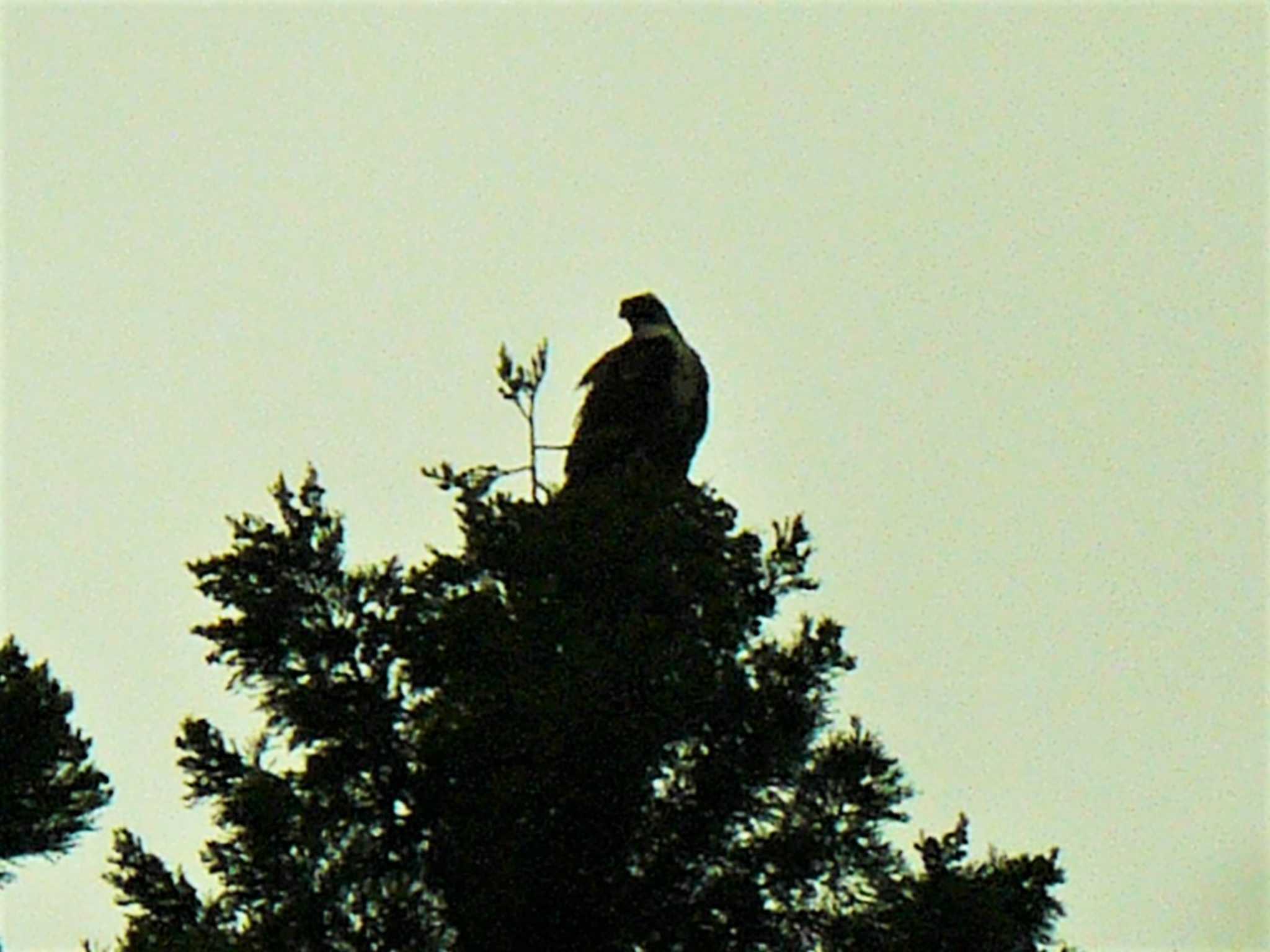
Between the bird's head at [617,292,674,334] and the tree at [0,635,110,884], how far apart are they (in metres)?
7.84

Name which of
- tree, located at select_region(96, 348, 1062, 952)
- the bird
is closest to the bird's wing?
the bird

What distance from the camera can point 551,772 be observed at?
377 inches

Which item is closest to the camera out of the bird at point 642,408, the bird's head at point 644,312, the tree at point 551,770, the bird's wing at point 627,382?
the tree at point 551,770

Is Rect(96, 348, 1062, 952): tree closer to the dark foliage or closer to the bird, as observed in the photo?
the dark foliage

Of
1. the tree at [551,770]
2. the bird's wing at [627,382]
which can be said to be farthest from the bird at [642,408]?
the tree at [551,770]

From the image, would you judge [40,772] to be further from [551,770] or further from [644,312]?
[644,312]

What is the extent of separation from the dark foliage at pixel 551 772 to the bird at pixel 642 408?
4768 millimetres

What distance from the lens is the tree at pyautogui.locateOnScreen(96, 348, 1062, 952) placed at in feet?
31.2

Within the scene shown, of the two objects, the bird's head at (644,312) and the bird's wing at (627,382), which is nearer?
the bird's wing at (627,382)

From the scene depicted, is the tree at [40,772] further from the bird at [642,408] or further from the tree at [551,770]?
the bird at [642,408]

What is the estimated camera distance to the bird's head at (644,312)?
17.3m

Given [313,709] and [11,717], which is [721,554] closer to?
[313,709]

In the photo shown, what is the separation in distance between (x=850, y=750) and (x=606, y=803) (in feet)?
2.97

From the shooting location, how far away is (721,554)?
10328 mm
